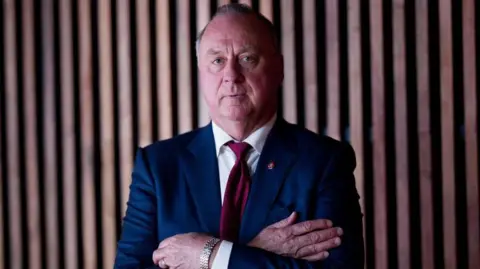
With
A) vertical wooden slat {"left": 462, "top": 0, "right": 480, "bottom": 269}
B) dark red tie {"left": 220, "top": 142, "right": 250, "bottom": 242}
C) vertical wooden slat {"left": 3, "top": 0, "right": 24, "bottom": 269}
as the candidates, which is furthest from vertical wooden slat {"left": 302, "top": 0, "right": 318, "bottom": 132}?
vertical wooden slat {"left": 3, "top": 0, "right": 24, "bottom": 269}

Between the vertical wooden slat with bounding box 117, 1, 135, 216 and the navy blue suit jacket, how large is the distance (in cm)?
131

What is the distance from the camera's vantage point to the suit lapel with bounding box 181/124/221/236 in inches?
71.6

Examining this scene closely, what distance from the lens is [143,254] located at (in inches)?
73.0

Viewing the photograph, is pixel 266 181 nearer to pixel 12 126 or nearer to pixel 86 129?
pixel 86 129

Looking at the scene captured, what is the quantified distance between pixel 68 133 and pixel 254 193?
1747 mm

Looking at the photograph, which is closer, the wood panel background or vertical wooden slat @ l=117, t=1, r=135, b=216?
the wood panel background

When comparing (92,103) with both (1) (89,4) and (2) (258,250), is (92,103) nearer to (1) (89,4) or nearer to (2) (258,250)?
(1) (89,4)

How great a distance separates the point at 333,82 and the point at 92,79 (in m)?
1.25

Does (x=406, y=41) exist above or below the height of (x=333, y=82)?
above

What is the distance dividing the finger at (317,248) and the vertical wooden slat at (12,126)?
6.80 feet

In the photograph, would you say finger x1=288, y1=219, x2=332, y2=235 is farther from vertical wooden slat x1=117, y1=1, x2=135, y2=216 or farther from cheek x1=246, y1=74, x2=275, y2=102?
vertical wooden slat x1=117, y1=1, x2=135, y2=216

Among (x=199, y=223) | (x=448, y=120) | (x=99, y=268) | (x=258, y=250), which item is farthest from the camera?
(x=99, y=268)

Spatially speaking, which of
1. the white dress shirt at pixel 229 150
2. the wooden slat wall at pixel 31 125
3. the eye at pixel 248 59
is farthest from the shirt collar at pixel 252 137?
the wooden slat wall at pixel 31 125

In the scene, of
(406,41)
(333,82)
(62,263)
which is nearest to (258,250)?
(333,82)
